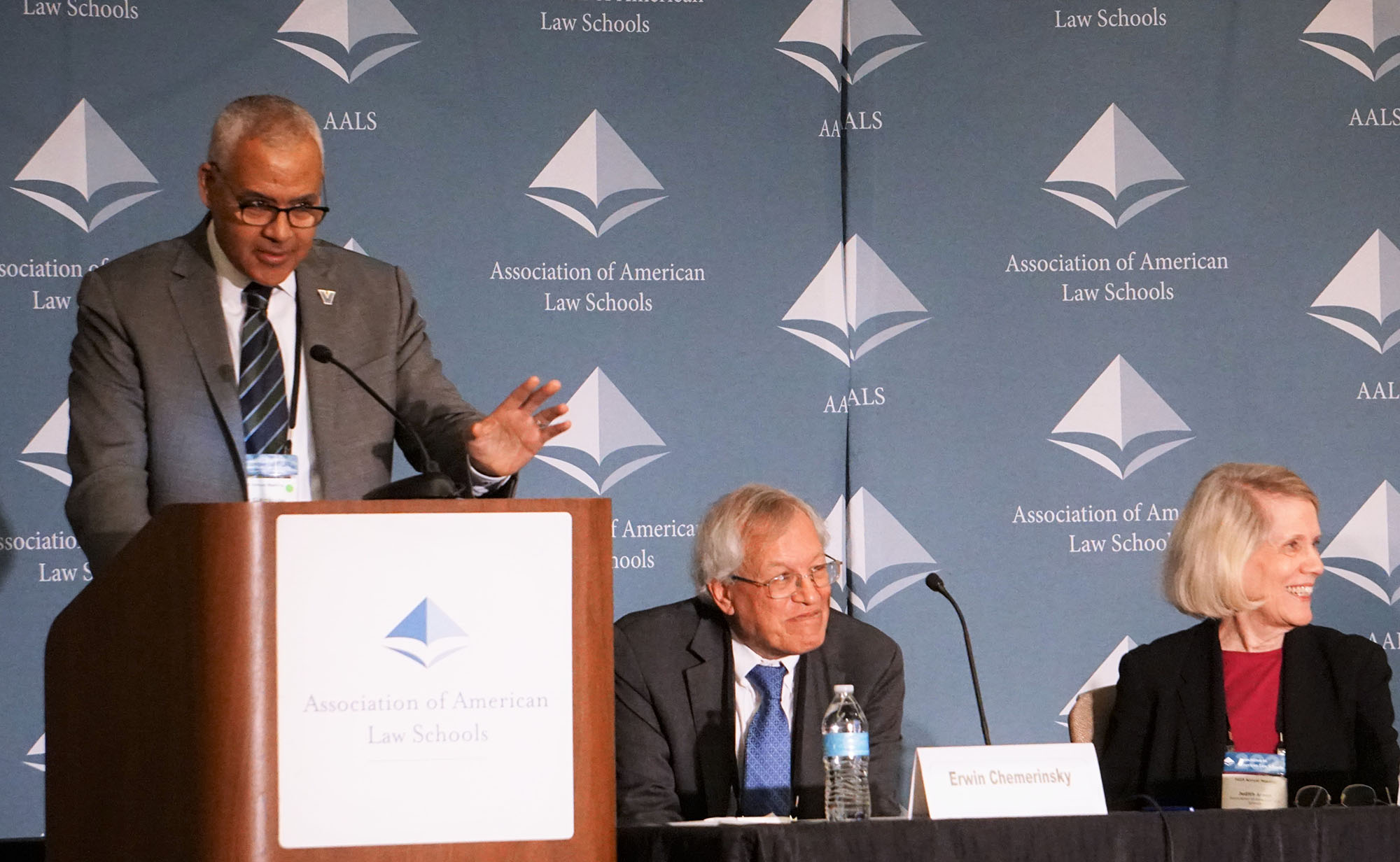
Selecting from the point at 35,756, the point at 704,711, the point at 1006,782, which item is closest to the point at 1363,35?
the point at 704,711

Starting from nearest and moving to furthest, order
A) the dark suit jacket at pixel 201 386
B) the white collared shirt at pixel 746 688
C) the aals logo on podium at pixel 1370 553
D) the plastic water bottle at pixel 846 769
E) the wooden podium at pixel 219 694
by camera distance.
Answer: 1. the wooden podium at pixel 219 694
2. the dark suit jacket at pixel 201 386
3. the plastic water bottle at pixel 846 769
4. the white collared shirt at pixel 746 688
5. the aals logo on podium at pixel 1370 553

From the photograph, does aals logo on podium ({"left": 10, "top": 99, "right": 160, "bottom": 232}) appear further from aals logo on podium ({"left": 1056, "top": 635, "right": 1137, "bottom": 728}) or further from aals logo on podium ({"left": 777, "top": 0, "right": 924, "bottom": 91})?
aals logo on podium ({"left": 1056, "top": 635, "right": 1137, "bottom": 728})

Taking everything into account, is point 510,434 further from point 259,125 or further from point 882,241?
point 882,241

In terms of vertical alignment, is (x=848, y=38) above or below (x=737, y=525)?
above

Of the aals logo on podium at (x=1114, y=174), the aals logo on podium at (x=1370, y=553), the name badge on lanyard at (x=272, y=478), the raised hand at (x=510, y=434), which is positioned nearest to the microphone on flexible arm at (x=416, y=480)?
the raised hand at (x=510, y=434)

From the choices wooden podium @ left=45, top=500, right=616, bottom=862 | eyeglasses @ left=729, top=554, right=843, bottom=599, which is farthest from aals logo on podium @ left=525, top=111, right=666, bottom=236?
wooden podium @ left=45, top=500, right=616, bottom=862

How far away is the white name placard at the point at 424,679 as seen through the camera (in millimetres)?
1518

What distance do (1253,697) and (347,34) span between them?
2.78 m

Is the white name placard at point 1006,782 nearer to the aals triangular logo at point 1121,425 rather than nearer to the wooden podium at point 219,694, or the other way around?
the wooden podium at point 219,694

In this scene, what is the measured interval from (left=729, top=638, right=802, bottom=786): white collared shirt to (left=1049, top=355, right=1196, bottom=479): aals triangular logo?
4.10 feet

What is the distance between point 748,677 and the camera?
317 cm

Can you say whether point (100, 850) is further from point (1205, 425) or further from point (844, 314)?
point (1205, 425)

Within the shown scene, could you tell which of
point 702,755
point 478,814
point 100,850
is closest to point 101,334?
point 100,850

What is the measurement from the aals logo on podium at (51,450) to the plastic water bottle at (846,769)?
208 centimetres
